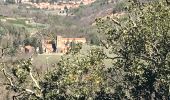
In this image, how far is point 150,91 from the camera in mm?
19781

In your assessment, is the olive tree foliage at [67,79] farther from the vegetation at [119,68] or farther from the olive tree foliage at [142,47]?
the olive tree foliage at [142,47]

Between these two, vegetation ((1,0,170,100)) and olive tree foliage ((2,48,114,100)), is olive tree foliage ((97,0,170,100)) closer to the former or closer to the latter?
vegetation ((1,0,170,100))

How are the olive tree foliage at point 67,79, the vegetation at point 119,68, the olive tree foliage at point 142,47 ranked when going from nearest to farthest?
the olive tree foliage at point 142,47
the vegetation at point 119,68
the olive tree foliage at point 67,79

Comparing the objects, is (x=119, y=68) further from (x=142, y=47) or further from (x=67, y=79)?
(x=67, y=79)

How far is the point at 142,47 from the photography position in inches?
744

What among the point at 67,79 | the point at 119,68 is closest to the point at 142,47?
the point at 119,68

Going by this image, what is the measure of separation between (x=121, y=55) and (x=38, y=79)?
3.87 meters

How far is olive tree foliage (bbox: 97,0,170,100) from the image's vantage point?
1811cm

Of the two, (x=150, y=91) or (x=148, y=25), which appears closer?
(x=148, y=25)

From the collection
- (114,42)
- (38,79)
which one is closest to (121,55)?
(114,42)

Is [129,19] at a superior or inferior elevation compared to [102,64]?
superior

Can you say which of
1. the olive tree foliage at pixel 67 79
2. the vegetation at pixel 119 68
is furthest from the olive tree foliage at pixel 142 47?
the olive tree foliage at pixel 67 79

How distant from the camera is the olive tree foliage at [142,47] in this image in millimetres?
18109

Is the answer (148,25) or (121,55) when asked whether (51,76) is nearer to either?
(121,55)
